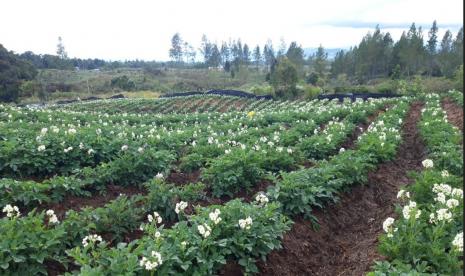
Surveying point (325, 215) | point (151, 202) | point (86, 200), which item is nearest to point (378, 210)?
point (325, 215)

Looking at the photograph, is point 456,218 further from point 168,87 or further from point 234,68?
point 234,68

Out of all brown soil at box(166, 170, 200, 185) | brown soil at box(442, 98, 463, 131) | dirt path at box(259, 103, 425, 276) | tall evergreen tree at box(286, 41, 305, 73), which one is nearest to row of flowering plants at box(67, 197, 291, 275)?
dirt path at box(259, 103, 425, 276)

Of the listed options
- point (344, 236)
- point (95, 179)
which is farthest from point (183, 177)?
point (344, 236)

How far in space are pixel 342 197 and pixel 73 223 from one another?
5.16 m

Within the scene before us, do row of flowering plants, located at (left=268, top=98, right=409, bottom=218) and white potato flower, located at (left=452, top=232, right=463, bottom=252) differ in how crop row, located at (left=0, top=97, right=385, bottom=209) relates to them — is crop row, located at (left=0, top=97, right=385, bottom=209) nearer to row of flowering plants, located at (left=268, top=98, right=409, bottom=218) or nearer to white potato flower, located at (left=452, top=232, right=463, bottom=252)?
row of flowering plants, located at (left=268, top=98, right=409, bottom=218)

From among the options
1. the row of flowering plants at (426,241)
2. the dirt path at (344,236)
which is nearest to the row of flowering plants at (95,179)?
the dirt path at (344,236)

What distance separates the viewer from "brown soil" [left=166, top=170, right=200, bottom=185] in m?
8.93

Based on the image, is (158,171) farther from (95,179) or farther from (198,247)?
A: (198,247)

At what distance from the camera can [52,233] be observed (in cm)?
499

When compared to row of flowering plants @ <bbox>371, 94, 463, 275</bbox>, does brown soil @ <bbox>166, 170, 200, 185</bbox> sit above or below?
below

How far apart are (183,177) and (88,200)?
2.33 meters

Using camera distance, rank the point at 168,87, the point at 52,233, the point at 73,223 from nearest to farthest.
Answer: the point at 52,233, the point at 73,223, the point at 168,87

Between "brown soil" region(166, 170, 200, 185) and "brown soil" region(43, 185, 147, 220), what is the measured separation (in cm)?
85

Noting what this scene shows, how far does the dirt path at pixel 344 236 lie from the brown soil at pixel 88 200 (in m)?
3.57
